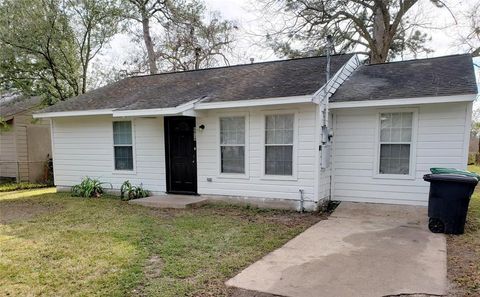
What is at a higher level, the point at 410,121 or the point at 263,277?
the point at 410,121

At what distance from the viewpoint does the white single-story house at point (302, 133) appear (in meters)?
6.59

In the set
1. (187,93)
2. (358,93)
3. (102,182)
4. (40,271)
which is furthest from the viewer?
(102,182)

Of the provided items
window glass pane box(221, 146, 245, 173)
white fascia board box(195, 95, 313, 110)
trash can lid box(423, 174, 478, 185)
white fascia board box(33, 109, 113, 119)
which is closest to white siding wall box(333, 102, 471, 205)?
white fascia board box(195, 95, 313, 110)

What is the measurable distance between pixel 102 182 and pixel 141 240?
5.04 metres

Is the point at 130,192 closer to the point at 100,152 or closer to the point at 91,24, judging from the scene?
the point at 100,152

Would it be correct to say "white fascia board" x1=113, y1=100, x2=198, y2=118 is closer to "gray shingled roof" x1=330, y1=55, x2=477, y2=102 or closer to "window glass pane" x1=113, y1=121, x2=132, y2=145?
"window glass pane" x1=113, y1=121, x2=132, y2=145

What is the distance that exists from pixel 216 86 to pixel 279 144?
2.67 m

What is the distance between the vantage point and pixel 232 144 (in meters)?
7.59

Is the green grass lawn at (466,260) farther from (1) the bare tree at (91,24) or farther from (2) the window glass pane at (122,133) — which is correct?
(1) the bare tree at (91,24)

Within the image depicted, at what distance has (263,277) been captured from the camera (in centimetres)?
355

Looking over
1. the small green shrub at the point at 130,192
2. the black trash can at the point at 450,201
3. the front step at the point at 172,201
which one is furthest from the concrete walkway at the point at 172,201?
the black trash can at the point at 450,201

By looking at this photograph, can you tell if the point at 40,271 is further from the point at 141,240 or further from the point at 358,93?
the point at 358,93

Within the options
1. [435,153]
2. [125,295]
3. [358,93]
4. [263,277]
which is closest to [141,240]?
[125,295]

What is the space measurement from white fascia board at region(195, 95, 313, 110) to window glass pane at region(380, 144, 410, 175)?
2204 millimetres
